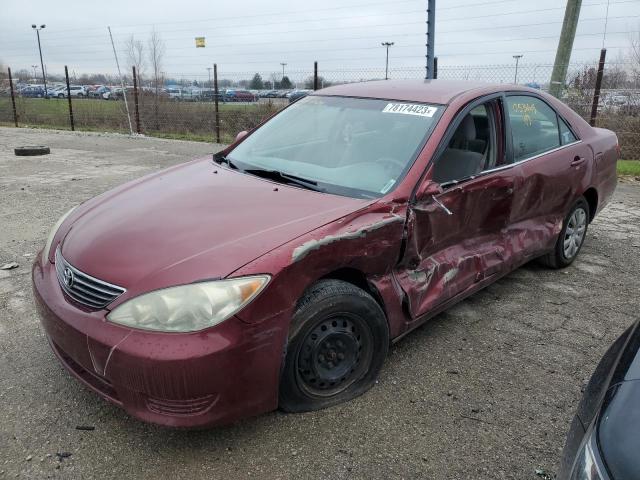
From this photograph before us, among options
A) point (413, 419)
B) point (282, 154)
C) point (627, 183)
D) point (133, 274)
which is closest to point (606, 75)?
point (627, 183)

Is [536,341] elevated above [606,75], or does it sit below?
below

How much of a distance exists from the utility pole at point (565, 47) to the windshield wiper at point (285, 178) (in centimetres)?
876

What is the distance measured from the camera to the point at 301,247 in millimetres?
2365

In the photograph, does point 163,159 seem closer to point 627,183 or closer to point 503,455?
point 627,183

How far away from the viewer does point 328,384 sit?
2.63 metres

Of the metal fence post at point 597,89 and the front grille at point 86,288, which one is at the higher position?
the metal fence post at point 597,89

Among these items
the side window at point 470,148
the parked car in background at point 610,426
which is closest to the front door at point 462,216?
the side window at point 470,148

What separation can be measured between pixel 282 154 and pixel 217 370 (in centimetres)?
172

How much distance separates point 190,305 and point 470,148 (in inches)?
84.7

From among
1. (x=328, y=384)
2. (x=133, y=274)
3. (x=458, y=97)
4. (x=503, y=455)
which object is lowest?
(x=503, y=455)

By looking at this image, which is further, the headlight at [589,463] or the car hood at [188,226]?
the car hood at [188,226]

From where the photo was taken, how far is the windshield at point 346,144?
3012 millimetres

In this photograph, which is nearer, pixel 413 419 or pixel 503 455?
pixel 503 455

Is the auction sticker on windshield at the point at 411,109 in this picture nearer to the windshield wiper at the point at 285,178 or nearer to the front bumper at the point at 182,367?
the windshield wiper at the point at 285,178
